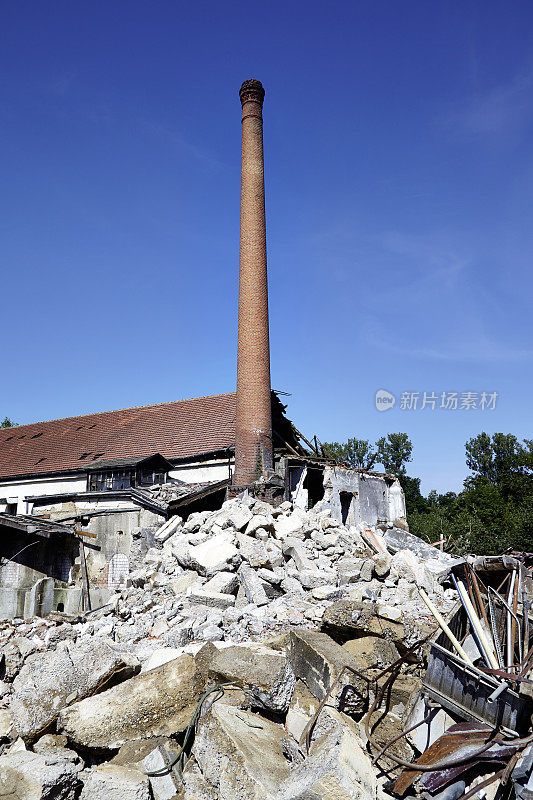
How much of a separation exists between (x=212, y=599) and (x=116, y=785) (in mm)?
5696

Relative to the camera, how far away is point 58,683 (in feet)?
20.3

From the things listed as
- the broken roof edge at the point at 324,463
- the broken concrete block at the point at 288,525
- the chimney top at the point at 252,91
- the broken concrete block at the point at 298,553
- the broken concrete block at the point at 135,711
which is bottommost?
the broken concrete block at the point at 135,711

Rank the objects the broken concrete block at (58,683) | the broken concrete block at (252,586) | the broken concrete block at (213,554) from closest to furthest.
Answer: the broken concrete block at (58,683), the broken concrete block at (252,586), the broken concrete block at (213,554)

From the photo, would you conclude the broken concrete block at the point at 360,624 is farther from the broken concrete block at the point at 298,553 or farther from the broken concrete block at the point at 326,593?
the broken concrete block at the point at 298,553

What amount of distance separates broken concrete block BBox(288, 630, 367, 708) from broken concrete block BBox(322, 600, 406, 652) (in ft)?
1.82

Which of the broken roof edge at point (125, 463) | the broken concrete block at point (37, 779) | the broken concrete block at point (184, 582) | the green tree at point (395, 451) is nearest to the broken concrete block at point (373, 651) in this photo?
the broken concrete block at point (37, 779)

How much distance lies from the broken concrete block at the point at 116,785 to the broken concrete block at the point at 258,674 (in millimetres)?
1227

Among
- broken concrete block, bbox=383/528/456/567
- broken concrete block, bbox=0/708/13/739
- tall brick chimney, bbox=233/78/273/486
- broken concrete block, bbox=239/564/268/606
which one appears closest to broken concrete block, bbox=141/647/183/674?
broken concrete block, bbox=0/708/13/739

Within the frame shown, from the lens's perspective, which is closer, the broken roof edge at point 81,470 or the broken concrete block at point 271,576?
the broken concrete block at point 271,576

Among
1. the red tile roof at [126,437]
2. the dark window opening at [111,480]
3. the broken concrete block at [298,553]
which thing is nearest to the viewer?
the broken concrete block at [298,553]

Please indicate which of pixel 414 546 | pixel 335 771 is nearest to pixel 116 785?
pixel 335 771

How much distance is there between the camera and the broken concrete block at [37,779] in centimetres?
484

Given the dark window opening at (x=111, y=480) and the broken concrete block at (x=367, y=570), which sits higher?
the dark window opening at (x=111, y=480)

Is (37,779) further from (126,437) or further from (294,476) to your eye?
(126,437)
